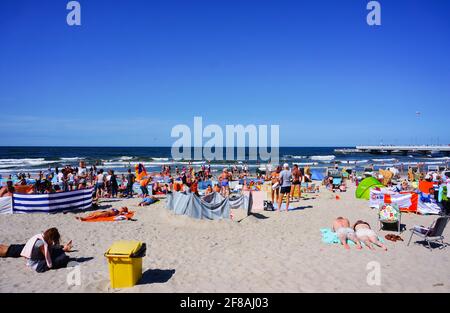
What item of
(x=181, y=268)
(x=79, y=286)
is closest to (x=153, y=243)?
(x=181, y=268)

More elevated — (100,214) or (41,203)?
(41,203)

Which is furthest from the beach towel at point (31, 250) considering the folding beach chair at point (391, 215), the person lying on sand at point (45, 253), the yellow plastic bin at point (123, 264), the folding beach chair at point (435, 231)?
the folding beach chair at point (391, 215)

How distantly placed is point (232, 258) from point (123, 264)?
227 centimetres

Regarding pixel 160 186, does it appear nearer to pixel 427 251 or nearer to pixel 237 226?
pixel 237 226

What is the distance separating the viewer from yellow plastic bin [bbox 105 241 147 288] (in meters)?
4.76

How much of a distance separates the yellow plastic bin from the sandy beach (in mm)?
134

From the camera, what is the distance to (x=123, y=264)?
4777 millimetres

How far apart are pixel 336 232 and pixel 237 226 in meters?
2.51

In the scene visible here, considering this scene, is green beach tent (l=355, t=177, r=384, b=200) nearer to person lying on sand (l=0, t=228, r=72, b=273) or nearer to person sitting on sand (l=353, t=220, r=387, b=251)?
person sitting on sand (l=353, t=220, r=387, b=251)

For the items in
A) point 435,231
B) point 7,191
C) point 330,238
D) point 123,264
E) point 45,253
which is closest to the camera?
point 123,264

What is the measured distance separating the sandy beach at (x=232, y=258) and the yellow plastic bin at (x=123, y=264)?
134 mm

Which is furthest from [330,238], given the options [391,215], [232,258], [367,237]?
[232,258]

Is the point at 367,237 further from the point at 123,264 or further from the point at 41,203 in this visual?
the point at 41,203

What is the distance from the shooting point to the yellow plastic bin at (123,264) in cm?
476
